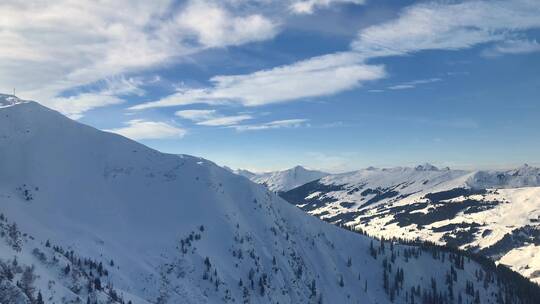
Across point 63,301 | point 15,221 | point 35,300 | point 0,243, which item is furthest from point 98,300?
point 15,221

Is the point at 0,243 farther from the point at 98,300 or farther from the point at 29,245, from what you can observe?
the point at 98,300

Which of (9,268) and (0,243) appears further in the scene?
(0,243)

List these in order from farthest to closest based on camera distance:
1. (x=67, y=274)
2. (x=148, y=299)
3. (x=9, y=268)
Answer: (x=148, y=299) → (x=67, y=274) → (x=9, y=268)

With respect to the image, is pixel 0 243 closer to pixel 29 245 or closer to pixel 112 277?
pixel 29 245

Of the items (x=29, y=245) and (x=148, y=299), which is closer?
(x=29, y=245)

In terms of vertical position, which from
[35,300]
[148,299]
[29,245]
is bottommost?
[148,299]

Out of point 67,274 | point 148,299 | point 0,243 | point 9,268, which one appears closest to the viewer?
point 9,268

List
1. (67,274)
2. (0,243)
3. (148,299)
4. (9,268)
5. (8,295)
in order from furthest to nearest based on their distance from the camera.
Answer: (148,299)
(67,274)
(0,243)
(9,268)
(8,295)

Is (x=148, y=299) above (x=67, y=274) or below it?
below

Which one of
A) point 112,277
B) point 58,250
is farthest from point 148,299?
point 58,250
